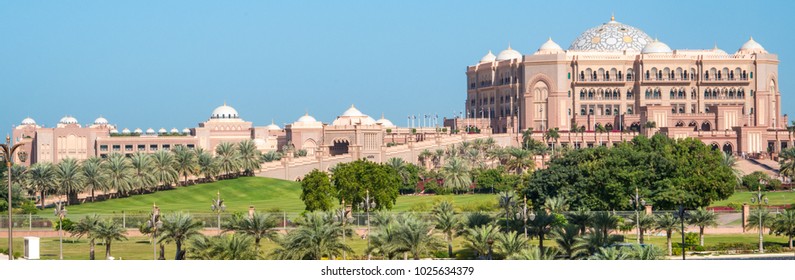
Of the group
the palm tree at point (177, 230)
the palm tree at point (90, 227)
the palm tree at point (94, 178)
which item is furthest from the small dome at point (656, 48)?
the palm tree at point (177, 230)

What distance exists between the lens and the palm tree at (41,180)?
71.9m

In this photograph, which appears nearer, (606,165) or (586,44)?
(606,165)

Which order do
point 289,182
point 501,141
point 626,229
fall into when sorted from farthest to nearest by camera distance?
point 501,141 → point 289,182 → point 626,229

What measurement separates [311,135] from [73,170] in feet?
175

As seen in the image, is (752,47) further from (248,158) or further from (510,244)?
(510,244)

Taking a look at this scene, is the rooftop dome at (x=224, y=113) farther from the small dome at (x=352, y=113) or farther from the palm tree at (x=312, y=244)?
the palm tree at (x=312, y=244)

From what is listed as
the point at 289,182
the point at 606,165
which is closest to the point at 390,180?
the point at 606,165

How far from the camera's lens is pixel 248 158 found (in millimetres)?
91312

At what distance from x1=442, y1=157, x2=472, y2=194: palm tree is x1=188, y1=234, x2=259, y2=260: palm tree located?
41930 millimetres

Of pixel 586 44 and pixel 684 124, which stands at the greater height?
pixel 586 44

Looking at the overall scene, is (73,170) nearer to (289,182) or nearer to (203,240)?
(289,182)

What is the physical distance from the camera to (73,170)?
7362cm

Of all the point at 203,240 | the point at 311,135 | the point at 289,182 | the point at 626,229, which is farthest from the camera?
the point at 311,135

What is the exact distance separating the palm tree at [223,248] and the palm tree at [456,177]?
138 feet
